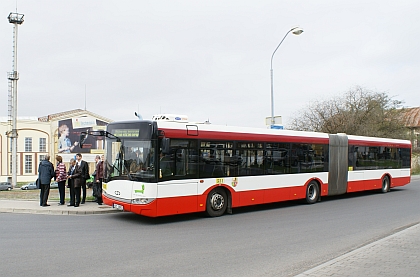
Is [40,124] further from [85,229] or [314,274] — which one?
[314,274]

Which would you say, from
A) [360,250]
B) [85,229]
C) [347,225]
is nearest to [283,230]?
[347,225]

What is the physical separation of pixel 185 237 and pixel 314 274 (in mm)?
3767

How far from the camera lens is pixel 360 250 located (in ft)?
22.5

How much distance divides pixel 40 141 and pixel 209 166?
213 feet

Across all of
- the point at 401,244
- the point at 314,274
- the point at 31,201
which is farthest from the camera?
the point at 31,201

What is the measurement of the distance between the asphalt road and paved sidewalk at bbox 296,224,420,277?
16.6 inches

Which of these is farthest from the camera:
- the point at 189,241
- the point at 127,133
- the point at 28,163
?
the point at 28,163

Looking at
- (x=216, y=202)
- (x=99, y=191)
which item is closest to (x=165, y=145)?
(x=216, y=202)

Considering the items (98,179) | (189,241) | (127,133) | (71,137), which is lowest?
(189,241)

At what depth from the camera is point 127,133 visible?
34.4 ft

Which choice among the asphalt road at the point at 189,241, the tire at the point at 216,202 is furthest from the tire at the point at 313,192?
the tire at the point at 216,202

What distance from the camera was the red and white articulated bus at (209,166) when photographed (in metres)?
10.0

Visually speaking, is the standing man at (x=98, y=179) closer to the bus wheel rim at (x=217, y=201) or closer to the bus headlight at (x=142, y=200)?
the bus headlight at (x=142, y=200)

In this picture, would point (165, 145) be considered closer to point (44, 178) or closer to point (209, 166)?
point (209, 166)
